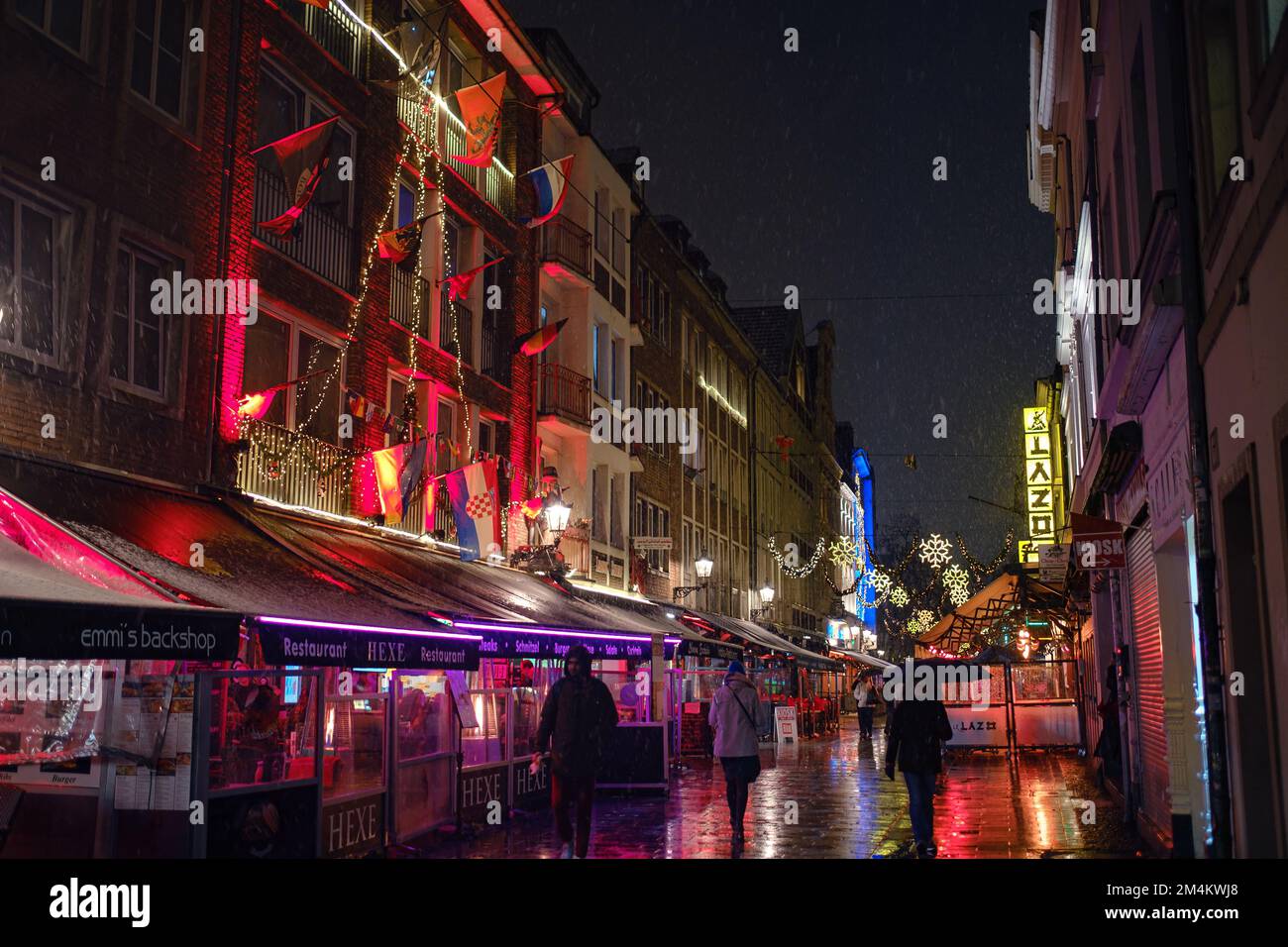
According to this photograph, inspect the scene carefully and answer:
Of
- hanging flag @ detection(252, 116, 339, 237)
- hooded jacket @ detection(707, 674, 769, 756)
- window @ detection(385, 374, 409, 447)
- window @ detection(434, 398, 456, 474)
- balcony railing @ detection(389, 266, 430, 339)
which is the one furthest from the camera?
window @ detection(434, 398, 456, 474)

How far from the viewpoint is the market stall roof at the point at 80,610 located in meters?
7.79

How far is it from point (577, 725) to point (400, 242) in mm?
8961

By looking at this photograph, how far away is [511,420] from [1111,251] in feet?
39.2

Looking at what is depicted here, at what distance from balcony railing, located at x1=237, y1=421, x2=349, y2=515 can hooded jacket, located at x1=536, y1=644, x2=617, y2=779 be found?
5.45 metres

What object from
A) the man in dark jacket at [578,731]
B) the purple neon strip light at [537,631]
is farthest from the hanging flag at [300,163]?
the man in dark jacket at [578,731]

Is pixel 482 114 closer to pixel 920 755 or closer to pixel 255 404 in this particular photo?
pixel 255 404

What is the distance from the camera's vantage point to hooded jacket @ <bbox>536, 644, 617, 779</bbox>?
12.2 m

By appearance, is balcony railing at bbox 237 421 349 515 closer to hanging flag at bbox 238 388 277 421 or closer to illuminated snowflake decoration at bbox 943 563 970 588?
hanging flag at bbox 238 388 277 421

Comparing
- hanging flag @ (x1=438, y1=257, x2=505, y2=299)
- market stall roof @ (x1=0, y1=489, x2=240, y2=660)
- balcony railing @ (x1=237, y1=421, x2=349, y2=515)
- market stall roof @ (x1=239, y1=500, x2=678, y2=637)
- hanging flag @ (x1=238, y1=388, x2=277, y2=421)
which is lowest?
market stall roof @ (x1=0, y1=489, x2=240, y2=660)

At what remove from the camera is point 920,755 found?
513 inches
